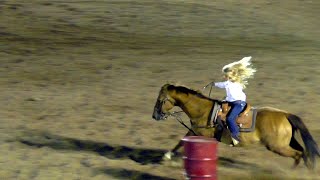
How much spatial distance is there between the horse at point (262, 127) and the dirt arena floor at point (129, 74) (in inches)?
15.4

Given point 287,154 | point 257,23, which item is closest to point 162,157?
point 287,154

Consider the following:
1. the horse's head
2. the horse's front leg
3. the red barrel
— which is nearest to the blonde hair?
the horse's head

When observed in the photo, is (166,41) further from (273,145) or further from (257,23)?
(273,145)

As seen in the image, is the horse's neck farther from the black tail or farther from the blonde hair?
the black tail

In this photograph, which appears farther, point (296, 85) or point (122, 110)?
point (296, 85)

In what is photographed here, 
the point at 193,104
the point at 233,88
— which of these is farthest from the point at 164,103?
the point at 233,88

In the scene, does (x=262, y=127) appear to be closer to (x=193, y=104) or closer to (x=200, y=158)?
(x=193, y=104)

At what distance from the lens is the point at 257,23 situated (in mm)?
26281

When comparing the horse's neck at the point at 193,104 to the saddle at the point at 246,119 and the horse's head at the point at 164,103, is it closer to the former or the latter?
the horse's head at the point at 164,103

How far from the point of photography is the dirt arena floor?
44.2ft

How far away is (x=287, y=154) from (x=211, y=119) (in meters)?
1.21

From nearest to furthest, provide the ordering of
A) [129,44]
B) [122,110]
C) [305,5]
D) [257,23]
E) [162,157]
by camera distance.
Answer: [162,157]
[122,110]
[129,44]
[257,23]
[305,5]

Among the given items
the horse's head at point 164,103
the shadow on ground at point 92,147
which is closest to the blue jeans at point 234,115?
the horse's head at point 164,103

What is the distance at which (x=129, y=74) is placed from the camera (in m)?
19.8
